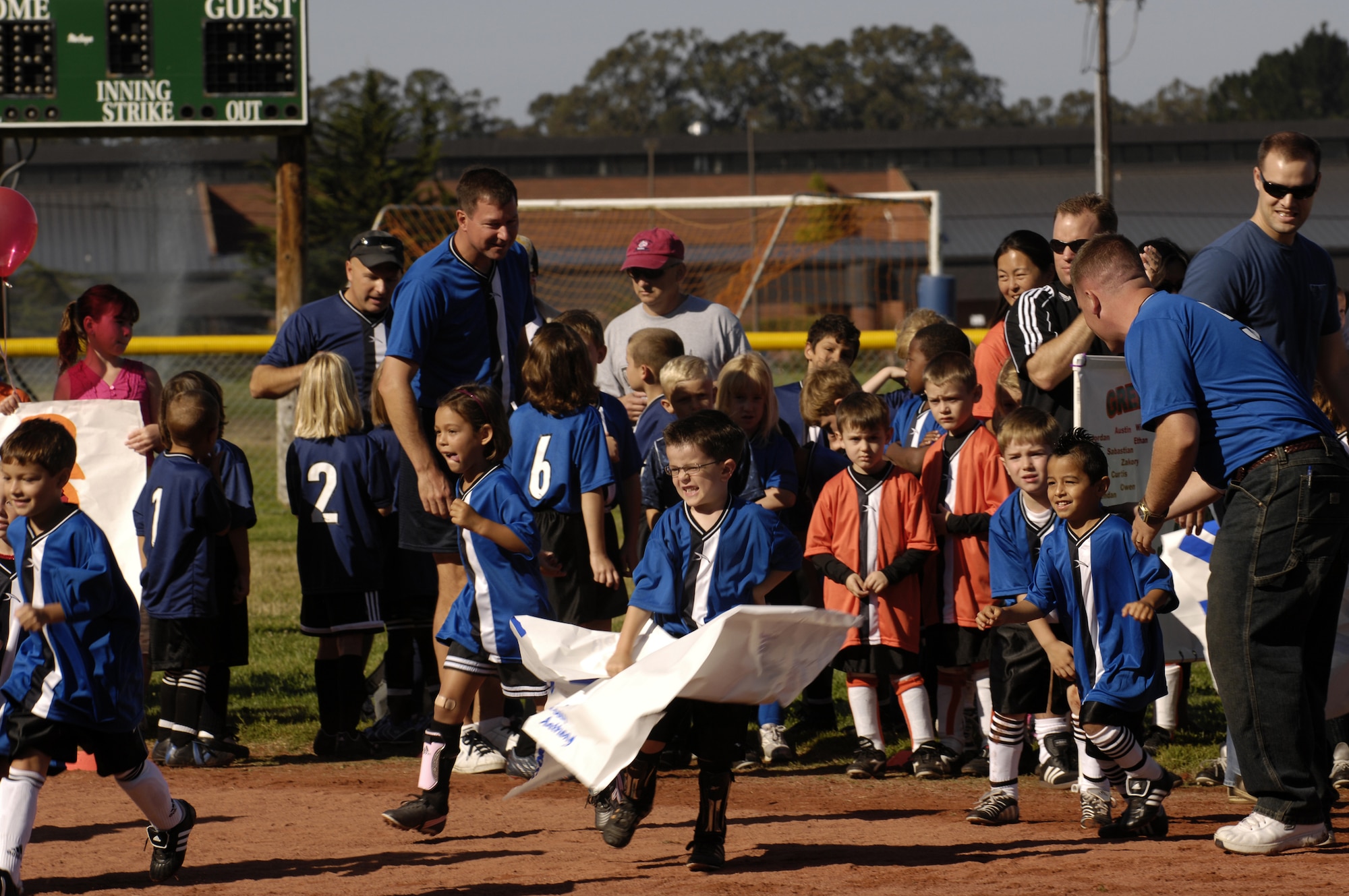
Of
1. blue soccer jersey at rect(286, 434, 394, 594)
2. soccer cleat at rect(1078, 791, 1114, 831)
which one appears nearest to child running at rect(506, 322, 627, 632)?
blue soccer jersey at rect(286, 434, 394, 594)

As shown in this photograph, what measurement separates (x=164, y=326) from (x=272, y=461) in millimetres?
36652

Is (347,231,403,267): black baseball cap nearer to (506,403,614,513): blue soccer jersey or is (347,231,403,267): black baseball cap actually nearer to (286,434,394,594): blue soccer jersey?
(286,434,394,594): blue soccer jersey

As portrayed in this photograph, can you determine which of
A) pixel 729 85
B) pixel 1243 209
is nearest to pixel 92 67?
pixel 1243 209

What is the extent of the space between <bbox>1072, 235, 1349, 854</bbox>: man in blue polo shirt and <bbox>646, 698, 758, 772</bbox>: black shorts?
1.50 m

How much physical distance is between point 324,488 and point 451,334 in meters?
1.15

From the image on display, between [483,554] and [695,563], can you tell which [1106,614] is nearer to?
[695,563]

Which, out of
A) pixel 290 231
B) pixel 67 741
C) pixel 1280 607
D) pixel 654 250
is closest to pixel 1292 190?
A: pixel 1280 607

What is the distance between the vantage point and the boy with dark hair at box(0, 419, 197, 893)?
15.6 feet

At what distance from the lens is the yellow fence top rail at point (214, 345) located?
45.4 ft

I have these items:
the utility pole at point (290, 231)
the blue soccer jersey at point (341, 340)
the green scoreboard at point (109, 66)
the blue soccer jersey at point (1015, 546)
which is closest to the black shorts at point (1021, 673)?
the blue soccer jersey at point (1015, 546)

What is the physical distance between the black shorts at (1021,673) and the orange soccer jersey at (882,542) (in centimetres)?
54

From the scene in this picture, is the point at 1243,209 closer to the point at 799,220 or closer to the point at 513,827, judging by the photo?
the point at 799,220

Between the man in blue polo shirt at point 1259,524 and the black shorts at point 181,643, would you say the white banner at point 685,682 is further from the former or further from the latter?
the black shorts at point 181,643

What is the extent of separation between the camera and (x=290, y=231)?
45.4ft
